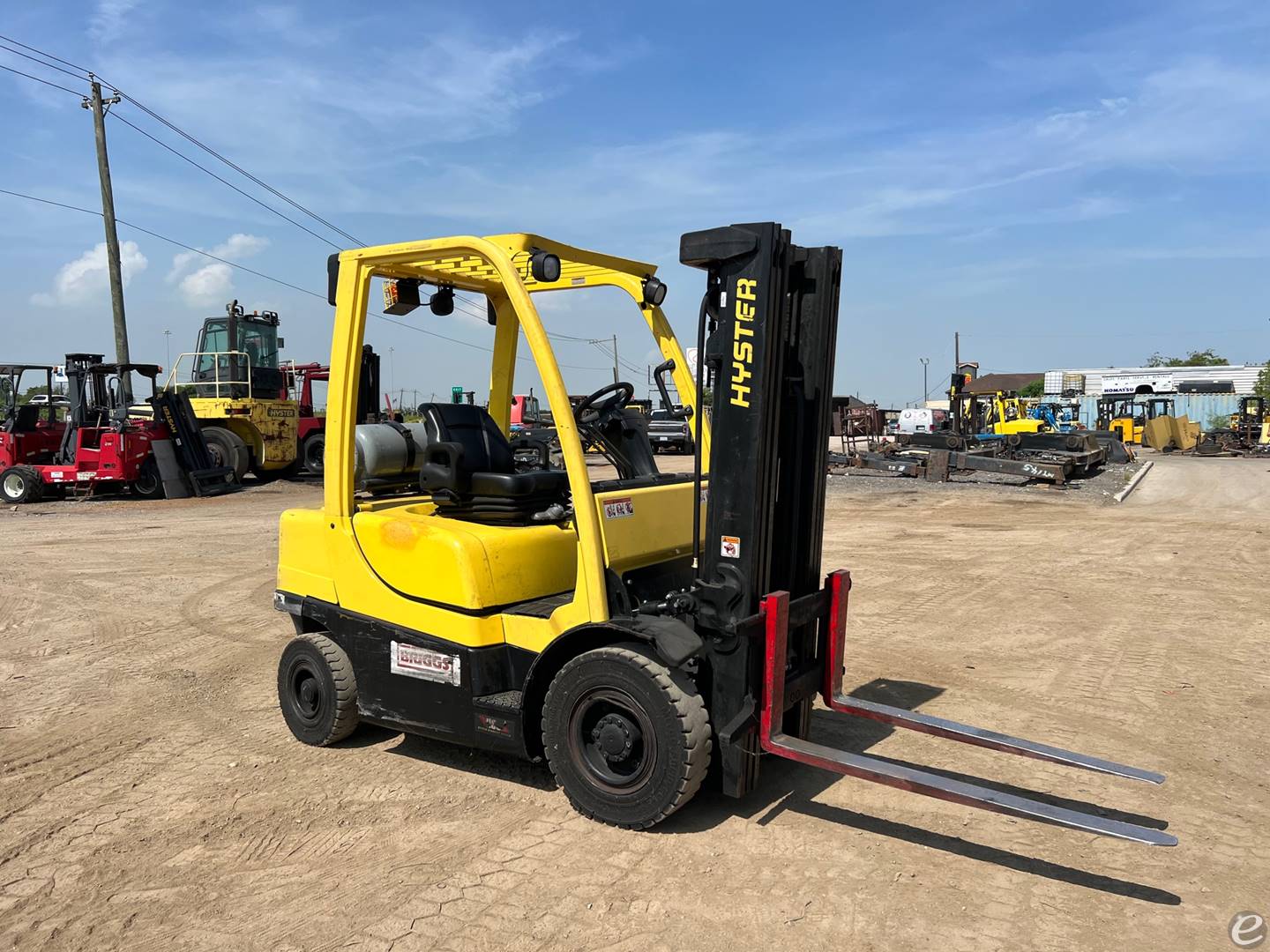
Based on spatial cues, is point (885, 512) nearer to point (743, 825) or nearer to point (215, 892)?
point (743, 825)

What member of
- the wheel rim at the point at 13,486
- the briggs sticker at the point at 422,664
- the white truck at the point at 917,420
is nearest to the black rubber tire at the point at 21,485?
the wheel rim at the point at 13,486

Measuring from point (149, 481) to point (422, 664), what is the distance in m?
15.9

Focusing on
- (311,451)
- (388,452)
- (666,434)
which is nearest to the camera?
(388,452)

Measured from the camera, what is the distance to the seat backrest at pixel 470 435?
15.4ft

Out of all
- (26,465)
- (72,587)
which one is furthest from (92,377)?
(72,587)

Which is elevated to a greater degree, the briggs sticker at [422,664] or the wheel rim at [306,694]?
the briggs sticker at [422,664]

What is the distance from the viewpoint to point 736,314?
3.87 metres

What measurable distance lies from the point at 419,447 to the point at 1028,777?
348 cm

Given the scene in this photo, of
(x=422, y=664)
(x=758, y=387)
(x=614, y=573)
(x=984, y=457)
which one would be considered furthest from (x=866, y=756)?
→ (x=984, y=457)

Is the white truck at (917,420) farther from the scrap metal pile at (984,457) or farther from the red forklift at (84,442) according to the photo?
the red forklift at (84,442)

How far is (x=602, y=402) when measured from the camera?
4977mm

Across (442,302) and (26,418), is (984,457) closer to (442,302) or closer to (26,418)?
(442,302)
